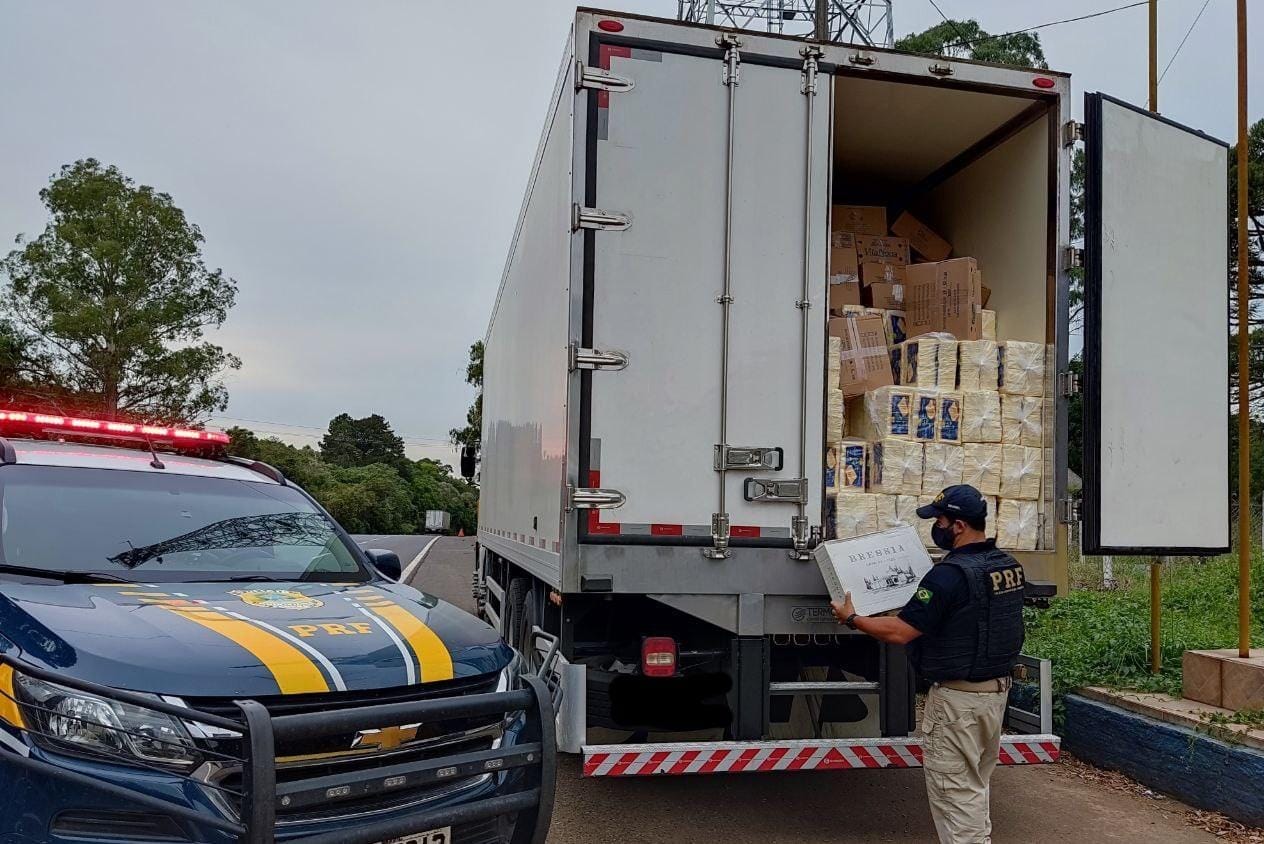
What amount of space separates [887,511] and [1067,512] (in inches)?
37.7

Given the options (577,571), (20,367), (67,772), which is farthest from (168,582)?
(20,367)

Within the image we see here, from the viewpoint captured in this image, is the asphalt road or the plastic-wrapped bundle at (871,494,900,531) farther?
the plastic-wrapped bundle at (871,494,900,531)

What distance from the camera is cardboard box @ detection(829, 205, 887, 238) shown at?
680 centimetres

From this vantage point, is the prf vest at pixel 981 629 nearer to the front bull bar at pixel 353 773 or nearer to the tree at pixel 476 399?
the front bull bar at pixel 353 773

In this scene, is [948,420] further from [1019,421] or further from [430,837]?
[430,837]

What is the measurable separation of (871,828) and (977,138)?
3.87 meters

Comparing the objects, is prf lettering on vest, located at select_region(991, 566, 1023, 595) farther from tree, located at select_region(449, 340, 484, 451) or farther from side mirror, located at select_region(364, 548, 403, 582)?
tree, located at select_region(449, 340, 484, 451)

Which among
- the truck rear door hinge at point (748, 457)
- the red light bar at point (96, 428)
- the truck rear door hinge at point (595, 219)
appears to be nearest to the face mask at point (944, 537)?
the truck rear door hinge at point (748, 457)

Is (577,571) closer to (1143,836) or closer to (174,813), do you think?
(174,813)

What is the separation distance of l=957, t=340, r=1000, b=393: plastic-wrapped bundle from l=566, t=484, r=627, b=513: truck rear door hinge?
6.64 ft

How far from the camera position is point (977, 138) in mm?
6133

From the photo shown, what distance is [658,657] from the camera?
4824 millimetres

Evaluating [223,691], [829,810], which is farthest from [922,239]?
[223,691]

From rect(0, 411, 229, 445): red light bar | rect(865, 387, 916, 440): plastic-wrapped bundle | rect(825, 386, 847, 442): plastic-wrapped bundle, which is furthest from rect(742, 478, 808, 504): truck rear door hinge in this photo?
rect(0, 411, 229, 445): red light bar
